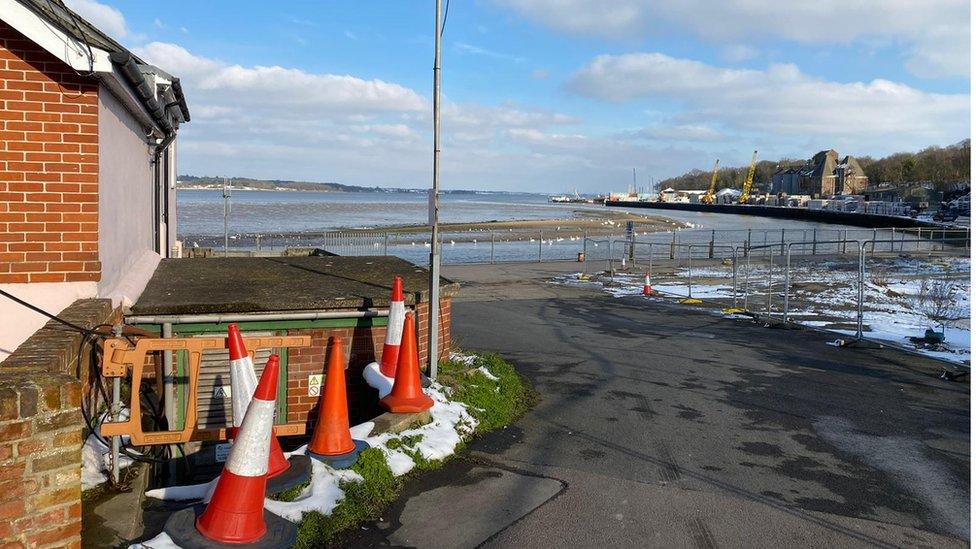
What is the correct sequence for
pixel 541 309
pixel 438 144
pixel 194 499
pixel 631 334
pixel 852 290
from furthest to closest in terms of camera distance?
pixel 852 290 → pixel 541 309 → pixel 631 334 → pixel 438 144 → pixel 194 499

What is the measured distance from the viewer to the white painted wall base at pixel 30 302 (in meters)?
5.97

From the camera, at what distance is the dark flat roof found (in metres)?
7.57

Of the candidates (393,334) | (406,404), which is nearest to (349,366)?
(393,334)

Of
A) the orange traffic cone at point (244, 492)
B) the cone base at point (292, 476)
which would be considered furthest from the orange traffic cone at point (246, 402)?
the orange traffic cone at point (244, 492)

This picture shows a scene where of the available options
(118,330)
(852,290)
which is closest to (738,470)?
(118,330)

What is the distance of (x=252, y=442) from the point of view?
14.7 feet

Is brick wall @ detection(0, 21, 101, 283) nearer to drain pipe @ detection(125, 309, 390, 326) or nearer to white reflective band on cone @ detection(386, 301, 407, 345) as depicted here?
drain pipe @ detection(125, 309, 390, 326)

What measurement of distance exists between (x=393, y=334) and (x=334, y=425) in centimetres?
209

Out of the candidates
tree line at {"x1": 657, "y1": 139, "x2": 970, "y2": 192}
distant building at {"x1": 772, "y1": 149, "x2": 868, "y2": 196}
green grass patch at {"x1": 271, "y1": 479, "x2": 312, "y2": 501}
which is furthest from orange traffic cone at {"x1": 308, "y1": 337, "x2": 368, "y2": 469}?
distant building at {"x1": 772, "y1": 149, "x2": 868, "y2": 196}

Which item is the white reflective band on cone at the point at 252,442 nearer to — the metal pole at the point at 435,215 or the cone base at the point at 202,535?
the cone base at the point at 202,535

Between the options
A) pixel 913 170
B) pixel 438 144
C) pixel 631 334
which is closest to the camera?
pixel 438 144

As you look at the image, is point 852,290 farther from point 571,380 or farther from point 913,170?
point 913,170

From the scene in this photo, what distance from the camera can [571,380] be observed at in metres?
9.91

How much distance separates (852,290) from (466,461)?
18.3 metres
